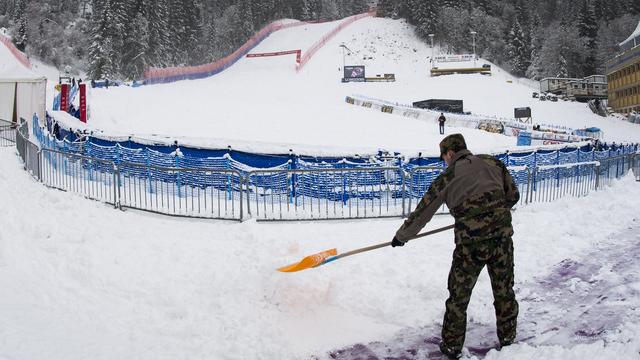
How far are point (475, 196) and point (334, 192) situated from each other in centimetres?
709

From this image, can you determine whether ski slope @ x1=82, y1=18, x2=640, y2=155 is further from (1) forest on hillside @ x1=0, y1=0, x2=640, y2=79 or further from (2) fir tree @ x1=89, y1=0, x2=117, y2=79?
(2) fir tree @ x1=89, y1=0, x2=117, y2=79

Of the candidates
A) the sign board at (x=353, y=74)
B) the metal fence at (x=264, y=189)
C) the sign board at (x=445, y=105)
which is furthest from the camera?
the sign board at (x=353, y=74)

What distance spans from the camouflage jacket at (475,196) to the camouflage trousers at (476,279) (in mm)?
108

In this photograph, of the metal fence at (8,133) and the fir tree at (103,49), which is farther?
the fir tree at (103,49)

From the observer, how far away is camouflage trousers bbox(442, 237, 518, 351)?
4.50 meters

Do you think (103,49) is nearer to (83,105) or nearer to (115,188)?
Result: (83,105)

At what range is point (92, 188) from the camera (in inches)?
463

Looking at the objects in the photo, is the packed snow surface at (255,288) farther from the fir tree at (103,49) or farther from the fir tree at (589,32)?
the fir tree at (589,32)

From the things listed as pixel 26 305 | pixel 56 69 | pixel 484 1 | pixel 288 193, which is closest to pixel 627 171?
pixel 288 193

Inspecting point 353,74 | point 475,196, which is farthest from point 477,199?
point 353,74

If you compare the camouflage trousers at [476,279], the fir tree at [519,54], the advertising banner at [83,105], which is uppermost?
the fir tree at [519,54]

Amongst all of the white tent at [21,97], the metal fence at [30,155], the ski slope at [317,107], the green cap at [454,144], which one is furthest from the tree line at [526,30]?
the green cap at [454,144]

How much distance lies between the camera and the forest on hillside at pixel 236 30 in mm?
69875

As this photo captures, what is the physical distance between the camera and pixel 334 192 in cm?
1145
